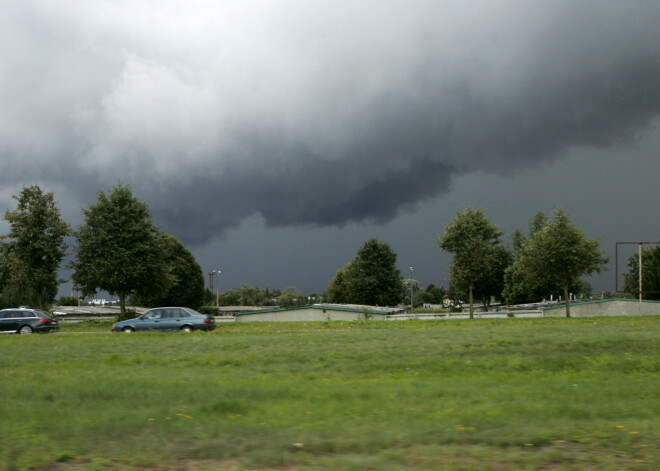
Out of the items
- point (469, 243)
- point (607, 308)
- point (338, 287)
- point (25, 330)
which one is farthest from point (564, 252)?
point (338, 287)

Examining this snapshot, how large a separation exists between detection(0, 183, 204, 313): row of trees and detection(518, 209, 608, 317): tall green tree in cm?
3138

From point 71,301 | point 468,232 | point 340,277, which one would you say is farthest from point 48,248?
point 71,301

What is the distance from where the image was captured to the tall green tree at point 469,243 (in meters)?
Result: 52.9

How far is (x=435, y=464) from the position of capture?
6.43m

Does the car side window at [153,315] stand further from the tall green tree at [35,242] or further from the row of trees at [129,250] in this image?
the tall green tree at [35,242]

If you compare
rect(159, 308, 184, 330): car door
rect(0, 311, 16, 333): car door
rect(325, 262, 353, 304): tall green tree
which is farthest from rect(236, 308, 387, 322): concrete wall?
rect(325, 262, 353, 304): tall green tree

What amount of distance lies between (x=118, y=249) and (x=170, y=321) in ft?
67.3

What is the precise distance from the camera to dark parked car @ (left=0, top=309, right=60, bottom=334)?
36.2 m

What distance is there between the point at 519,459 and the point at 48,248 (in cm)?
5295

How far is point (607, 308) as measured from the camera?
60000 mm

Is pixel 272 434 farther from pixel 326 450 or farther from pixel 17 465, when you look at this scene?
pixel 17 465

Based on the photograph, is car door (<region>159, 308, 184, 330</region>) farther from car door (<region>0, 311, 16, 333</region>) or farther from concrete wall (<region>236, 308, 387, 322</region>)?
concrete wall (<region>236, 308, 387, 322</region>)

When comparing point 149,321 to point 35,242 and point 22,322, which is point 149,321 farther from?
point 35,242

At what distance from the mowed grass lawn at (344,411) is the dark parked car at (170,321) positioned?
51.2ft
